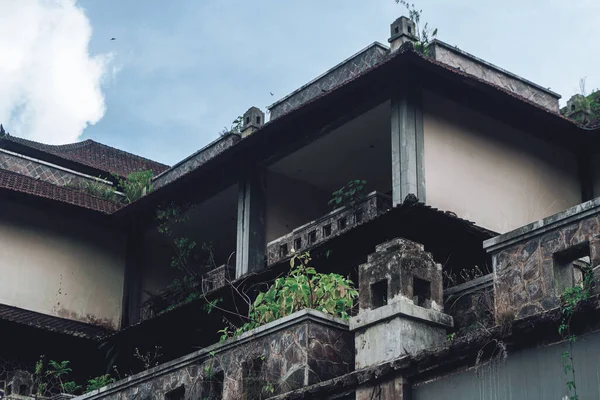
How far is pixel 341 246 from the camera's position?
16.9 m

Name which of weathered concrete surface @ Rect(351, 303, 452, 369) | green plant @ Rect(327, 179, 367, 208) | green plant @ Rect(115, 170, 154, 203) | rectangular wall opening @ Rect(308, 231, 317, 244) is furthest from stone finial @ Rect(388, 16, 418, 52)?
green plant @ Rect(115, 170, 154, 203)

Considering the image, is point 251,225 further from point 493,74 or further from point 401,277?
point 401,277

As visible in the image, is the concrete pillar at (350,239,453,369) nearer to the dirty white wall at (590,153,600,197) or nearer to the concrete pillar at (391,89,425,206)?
the concrete pillar at (391,89,425,206)

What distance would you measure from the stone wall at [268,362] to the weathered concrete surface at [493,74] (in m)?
6.98

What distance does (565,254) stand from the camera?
9.46m

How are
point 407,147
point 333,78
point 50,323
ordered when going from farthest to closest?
point 50,323, point 333,78, point 407,147

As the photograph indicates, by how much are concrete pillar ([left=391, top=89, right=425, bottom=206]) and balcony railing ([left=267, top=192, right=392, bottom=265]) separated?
21.5 inches

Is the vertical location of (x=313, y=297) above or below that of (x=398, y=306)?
above

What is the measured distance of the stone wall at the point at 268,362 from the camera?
11500mm

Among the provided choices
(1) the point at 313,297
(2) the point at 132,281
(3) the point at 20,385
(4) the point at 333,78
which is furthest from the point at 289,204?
(1) the point at 313,297

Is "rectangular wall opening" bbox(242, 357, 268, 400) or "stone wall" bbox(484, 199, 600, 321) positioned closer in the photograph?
"stone wall" bbox(484, 199, 600, 321)

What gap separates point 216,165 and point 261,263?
2063mm

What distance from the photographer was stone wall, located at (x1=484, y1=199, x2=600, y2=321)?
9.27 meters

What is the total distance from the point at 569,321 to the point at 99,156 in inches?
780
